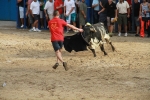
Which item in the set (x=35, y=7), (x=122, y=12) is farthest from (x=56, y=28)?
(x=35, y=7)

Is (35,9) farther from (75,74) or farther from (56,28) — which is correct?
(75,74)

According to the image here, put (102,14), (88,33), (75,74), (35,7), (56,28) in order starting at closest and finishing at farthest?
(75,74) < (56,28) < (88,33) < (102,14) < (35,7)

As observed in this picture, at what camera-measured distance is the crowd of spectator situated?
74.4 feet

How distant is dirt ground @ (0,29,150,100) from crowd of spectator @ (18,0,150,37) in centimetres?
333

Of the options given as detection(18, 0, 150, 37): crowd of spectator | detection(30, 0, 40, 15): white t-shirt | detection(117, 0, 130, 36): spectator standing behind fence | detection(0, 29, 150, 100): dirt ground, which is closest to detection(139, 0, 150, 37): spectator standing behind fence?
detection(18, 0, 150, 37): crowd of spectator

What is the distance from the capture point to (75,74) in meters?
12.9

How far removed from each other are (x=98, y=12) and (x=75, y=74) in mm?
11317

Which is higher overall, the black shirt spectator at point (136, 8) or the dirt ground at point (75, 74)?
the black shirt spectator at point (136, 8)

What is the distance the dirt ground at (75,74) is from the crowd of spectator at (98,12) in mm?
3335

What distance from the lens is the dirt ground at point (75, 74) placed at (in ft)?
34.3

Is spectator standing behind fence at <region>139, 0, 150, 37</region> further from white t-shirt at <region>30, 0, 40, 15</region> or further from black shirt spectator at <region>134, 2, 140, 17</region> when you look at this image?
white t-shirt at <region>30, 0, 40, 15</region>

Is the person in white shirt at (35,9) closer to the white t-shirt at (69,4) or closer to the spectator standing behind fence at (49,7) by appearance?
the spectator standing behind fence at (49,7)

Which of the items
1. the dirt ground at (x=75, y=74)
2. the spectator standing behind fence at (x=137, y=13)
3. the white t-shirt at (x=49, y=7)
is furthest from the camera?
the white t-shirt at (x=49, y=7)

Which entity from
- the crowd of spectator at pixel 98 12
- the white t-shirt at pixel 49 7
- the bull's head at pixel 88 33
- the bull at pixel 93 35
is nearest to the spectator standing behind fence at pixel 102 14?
the crowd of spectator at pixel 98 12
